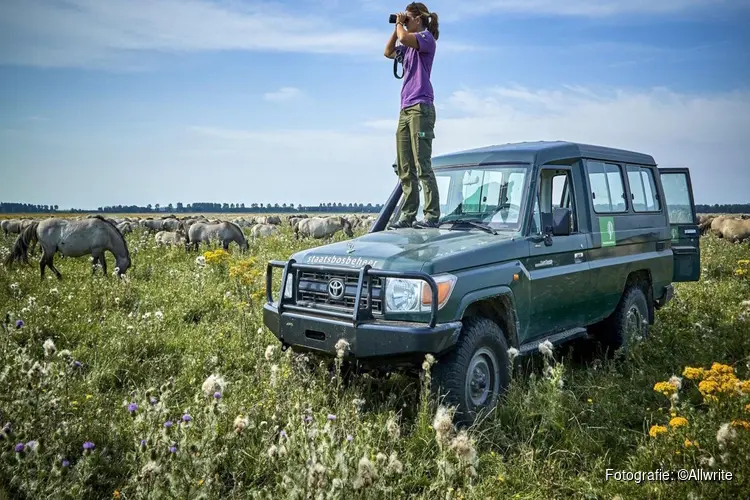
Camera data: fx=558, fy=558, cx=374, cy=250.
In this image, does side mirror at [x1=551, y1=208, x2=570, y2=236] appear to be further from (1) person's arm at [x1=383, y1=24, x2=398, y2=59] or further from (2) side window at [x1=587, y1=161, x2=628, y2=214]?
(1) person's arm at [x1=383, y1=24, x2=398, y2=59]

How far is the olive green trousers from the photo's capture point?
5750 millimetres

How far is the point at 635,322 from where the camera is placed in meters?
7.17

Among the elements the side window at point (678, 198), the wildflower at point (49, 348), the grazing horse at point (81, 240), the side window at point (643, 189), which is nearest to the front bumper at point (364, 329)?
the wildflower at point (49, 348)

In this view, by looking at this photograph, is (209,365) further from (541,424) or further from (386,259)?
(541,424)

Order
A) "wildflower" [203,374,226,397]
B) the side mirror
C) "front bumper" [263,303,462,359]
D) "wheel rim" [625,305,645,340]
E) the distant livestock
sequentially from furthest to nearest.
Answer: the distant livestock < "wheel rim" [625,305,645,340] < the side mirror < "front bumper" [263,303,462,359] < "wildflower" [203,374,226,397]

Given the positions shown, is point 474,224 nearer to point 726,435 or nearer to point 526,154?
point 526,154

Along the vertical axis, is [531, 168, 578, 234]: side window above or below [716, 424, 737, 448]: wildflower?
above

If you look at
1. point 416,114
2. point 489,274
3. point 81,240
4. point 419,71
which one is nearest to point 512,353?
point 489,274

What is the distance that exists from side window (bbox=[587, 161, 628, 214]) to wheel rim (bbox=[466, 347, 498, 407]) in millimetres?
2604

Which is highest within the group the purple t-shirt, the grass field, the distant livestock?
the purple t-shirt

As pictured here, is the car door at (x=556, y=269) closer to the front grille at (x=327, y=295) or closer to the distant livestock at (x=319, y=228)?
the front grille at (x=327, y=295)

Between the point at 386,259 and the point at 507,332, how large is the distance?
1.40 m

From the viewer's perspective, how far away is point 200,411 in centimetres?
395

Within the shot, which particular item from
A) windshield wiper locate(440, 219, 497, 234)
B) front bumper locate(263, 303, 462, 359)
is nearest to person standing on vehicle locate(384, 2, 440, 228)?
windshield wiper locate(440, 219, 497, 234)
